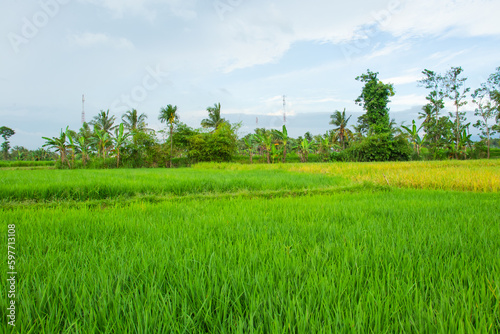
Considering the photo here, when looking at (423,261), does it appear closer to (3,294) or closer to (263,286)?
(263,286)

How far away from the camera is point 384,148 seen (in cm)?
1956

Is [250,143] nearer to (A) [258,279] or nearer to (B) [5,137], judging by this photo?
(A) [258,279]

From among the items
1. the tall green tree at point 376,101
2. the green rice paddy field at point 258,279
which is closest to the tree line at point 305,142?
the tall green tree at point 376,101

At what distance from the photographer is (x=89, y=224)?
2.21 metres

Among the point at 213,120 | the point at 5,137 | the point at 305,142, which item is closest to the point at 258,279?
the point at 305,142

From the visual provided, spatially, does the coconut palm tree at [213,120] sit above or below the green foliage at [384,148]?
above

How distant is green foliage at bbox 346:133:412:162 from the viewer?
1955 cm

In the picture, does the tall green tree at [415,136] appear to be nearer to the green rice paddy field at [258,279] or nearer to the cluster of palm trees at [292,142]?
the cluster of palm trees at [292,142]

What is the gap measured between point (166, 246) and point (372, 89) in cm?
2322

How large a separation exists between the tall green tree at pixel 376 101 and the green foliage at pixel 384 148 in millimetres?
1130

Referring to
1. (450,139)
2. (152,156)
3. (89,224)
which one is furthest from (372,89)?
(89,224)

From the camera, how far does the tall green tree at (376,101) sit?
20.4 m

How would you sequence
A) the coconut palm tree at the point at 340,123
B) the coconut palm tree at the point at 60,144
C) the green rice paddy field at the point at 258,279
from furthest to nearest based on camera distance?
the coconut palm tree at the point at 340,123 < the coconut palm tree at the point at 60,144 < the green rice paddy field at the point at 258,279

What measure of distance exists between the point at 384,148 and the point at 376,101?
4.24 meters
